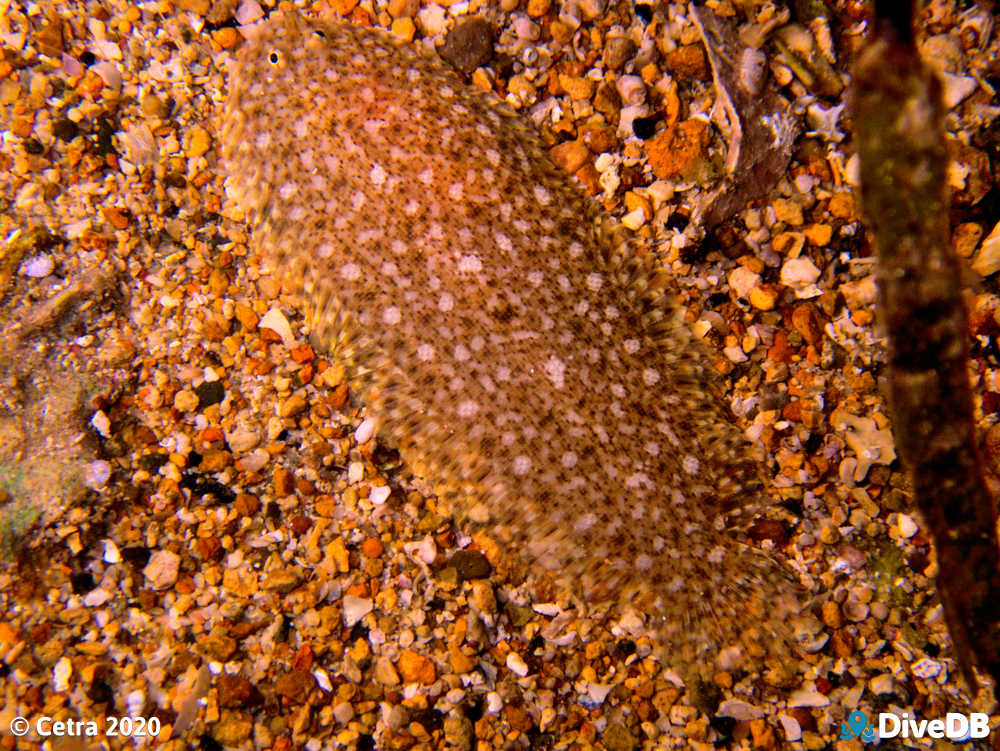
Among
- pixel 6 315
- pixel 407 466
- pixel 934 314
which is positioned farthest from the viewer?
pixel 407 466

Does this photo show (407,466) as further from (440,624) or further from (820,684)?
(820,684)

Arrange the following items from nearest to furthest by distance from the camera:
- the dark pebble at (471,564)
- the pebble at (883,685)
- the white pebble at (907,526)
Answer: the pebble at (883,685), the white pebble at (907,526), the dark pebble at (471,564)

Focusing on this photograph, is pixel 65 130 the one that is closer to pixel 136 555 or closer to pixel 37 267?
pixel 37 267

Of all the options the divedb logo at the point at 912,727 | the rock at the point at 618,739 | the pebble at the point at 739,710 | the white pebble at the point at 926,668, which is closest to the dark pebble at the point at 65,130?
the rock at the point at 618,739

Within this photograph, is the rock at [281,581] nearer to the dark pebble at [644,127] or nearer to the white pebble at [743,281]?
the white pebble at [743,281]

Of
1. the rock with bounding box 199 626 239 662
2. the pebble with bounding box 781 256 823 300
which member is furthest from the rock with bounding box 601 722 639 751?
the pebble with bounding box 781 256 823 300

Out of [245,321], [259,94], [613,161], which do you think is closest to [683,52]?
[613,161]

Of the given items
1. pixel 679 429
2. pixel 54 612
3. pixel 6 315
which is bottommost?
pixel 54 612
